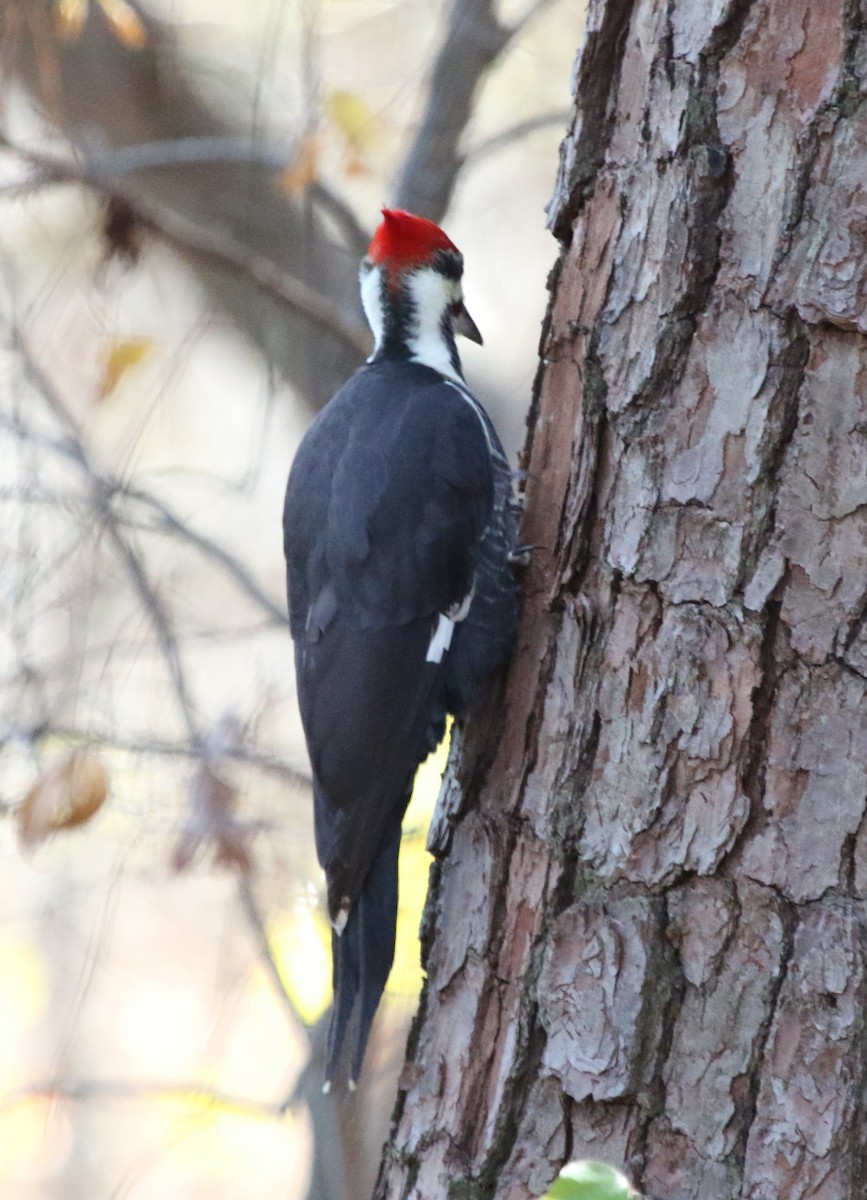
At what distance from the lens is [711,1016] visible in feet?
4.13

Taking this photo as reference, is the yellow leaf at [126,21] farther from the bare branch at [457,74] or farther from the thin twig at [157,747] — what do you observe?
the thin twig at [157,747]

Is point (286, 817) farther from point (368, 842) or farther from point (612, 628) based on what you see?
point (612, 628)

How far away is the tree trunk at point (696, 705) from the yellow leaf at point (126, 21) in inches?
53.3

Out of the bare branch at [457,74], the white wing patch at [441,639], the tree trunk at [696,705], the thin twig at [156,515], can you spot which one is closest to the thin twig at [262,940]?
the thin twig at [156,515]

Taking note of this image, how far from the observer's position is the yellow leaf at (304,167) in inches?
94.8

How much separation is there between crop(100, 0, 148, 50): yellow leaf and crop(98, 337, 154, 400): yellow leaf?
0.68 m

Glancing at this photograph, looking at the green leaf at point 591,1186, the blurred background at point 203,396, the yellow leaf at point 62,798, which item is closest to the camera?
the green leaf at point 591,1186

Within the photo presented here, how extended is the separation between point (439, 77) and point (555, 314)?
1.13 metres

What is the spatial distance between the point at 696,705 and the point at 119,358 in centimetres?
138

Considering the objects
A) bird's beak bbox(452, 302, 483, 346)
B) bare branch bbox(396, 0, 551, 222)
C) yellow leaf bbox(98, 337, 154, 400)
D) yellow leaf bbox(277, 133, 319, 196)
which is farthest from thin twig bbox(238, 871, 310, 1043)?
bare branch bbox(396, 0, 551, 222)

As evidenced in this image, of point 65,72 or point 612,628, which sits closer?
point 612,628

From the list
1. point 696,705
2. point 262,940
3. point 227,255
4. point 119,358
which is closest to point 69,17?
point 227,255

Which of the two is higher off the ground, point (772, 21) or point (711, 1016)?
point (772, 21)

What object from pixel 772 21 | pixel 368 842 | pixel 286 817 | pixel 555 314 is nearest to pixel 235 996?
pixel 286 817
